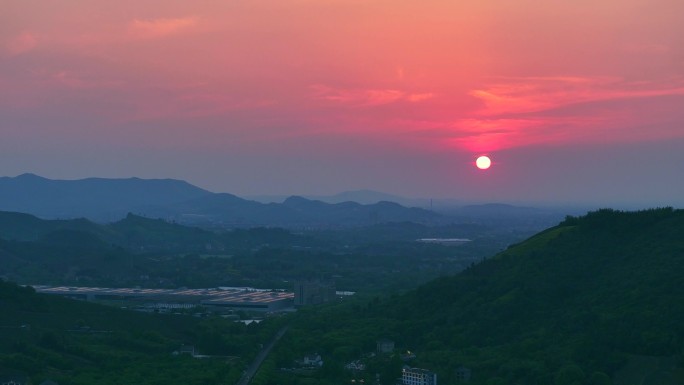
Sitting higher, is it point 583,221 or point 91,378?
point 583,221

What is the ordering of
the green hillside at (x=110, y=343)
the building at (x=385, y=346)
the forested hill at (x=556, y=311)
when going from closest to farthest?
the forested hill at (x=556, y=311) < the green hillside at (x=110, y=343) < the building at (x=385, y=346)

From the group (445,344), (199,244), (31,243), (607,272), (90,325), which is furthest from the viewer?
→ (199,244)

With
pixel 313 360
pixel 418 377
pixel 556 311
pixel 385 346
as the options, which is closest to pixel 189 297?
pixel 385 346

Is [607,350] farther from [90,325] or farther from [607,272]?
[90,325]

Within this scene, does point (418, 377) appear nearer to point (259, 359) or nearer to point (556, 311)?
point (259, 359)

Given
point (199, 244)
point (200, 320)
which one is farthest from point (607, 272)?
point (199, 244)

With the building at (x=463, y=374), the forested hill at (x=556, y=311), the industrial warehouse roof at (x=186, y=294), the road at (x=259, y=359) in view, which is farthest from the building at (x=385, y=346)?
the industrial warehouse roof at (x=186, y=294)

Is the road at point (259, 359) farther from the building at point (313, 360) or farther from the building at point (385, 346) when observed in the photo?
the building at point (385, 346)
